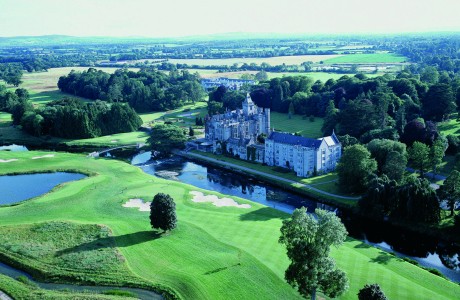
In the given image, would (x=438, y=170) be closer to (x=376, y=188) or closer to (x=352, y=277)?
(x=376, y=188)

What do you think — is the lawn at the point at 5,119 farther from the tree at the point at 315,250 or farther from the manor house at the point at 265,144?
the tree at the point at 315,250

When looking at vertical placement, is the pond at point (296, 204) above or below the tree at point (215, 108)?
below

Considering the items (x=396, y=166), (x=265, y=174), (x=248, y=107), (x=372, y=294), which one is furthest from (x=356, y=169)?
(x=248, y=107)

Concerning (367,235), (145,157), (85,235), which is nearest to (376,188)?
(367,235)

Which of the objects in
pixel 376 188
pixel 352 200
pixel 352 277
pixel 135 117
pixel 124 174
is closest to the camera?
pixel 352 277

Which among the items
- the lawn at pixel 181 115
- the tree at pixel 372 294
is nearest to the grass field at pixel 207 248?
the tree at pixel 372 294

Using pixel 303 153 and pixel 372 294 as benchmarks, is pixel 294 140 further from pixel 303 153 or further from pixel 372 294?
pixel 372 294
